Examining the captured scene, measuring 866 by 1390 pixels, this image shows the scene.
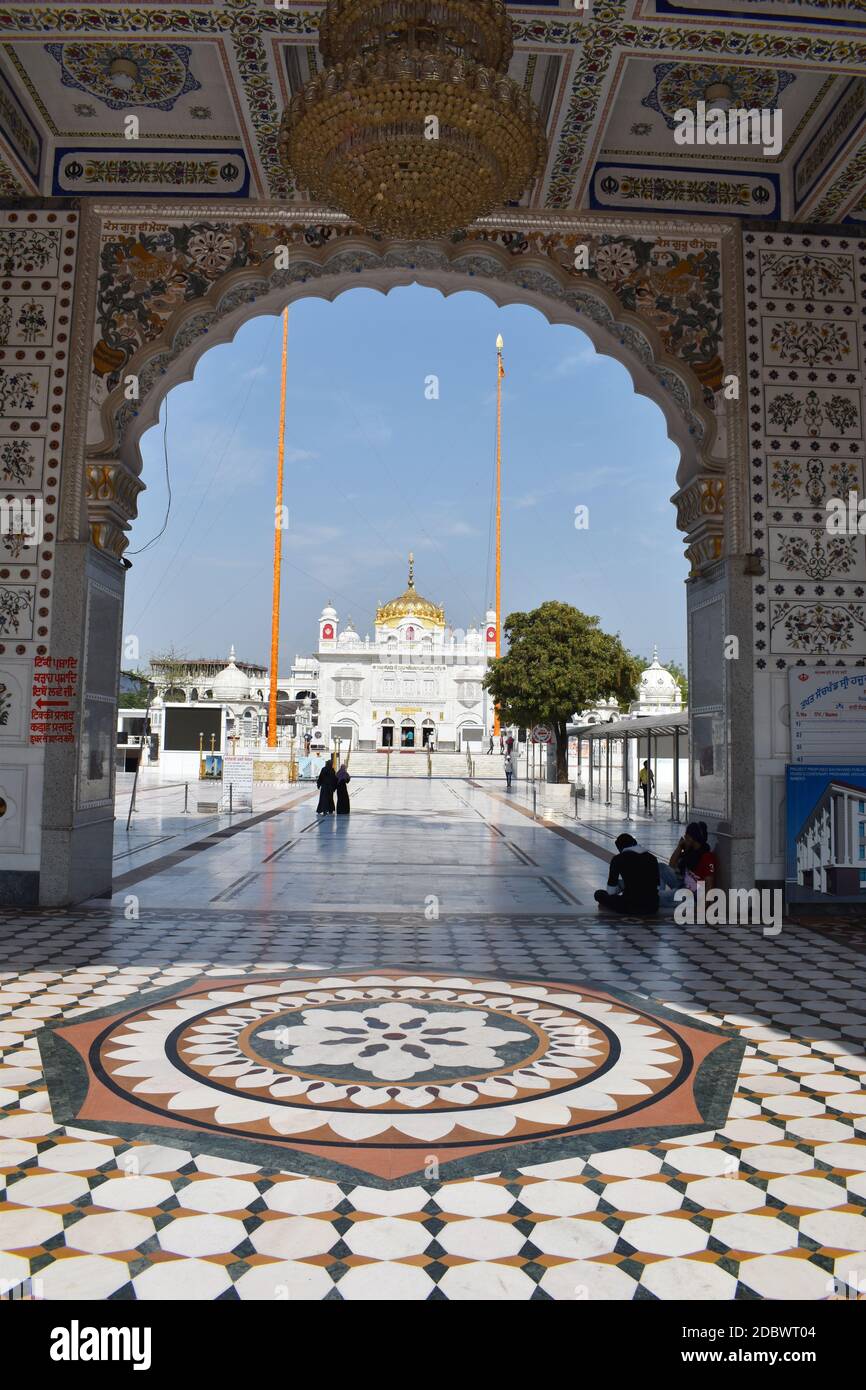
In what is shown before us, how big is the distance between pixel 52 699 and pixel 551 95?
370 centimetres

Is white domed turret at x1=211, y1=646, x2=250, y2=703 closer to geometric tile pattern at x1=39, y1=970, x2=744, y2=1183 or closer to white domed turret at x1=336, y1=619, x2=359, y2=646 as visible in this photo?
white domed turret at x1=336, y1=619, x2=359, y2=646

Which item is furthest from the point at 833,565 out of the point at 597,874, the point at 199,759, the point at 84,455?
the point at 199,759

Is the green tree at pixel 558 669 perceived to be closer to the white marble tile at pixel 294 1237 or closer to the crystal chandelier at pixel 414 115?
the crystal chandelier at pixel 414 115

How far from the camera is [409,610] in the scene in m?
47.5

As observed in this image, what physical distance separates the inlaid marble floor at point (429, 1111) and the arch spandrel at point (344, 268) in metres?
2.44

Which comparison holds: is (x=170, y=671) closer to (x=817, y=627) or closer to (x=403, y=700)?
(x=403, y=700)

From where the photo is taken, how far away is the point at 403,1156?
1996 mm

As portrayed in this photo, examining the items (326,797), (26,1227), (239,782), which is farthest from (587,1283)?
(239,782)

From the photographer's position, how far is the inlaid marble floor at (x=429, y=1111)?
62.2 inches

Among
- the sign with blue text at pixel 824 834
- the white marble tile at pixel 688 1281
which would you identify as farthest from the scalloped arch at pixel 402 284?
the white marble tile at pixel 688 1281

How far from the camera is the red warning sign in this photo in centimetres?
489

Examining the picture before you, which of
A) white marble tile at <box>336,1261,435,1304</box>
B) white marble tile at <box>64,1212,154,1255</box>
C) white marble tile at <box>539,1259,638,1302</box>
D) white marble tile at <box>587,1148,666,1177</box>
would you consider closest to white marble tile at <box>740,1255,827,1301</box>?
white marble tile at <box>539,1259,638,1302</box>

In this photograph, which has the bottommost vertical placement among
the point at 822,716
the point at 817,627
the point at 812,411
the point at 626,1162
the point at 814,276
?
the point at 626,1162

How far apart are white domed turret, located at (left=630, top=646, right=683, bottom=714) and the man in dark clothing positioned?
100 feet
